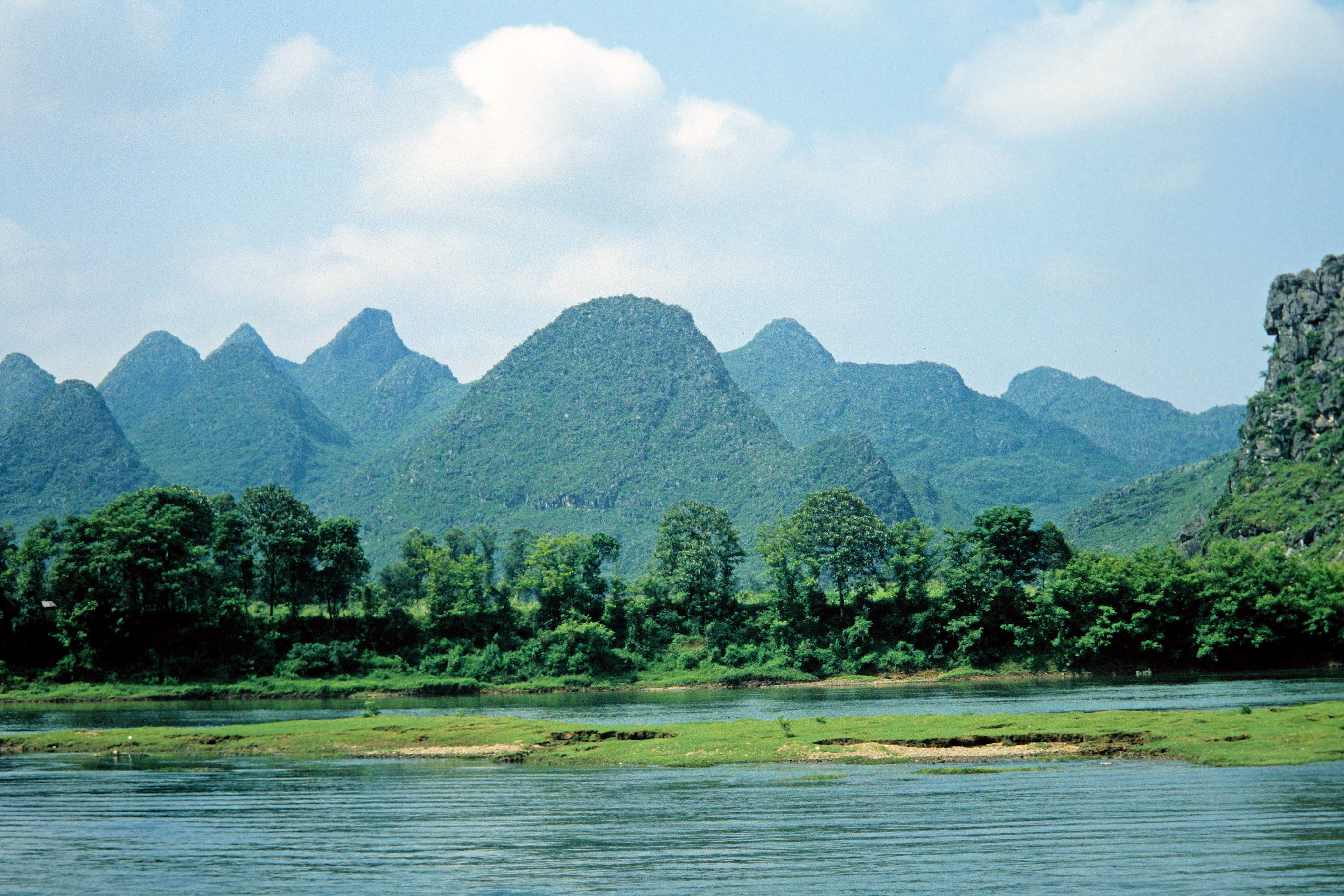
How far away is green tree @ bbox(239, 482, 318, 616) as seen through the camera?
86125 mm

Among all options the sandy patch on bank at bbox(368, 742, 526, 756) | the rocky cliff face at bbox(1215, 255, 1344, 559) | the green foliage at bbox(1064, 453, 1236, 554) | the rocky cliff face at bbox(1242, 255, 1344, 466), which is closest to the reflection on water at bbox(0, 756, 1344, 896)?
the sandy patch on bank at bbox(368, 742, 526, 756)

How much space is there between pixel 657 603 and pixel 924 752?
55331 mm

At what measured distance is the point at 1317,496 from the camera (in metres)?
113

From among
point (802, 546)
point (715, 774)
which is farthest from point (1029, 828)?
point (802, 546)

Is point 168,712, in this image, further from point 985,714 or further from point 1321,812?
point 1321,812

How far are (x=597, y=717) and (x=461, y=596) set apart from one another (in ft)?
118

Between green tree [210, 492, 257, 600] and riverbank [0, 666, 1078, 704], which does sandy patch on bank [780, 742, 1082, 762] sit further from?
green tree [210, 492, 257, 600]

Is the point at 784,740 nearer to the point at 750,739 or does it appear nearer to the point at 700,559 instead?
the point at 750,739

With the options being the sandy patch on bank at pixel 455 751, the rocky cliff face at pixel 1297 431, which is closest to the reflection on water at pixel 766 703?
the sandy patch on bank at pixel 455 751

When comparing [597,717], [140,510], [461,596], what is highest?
[140,510]

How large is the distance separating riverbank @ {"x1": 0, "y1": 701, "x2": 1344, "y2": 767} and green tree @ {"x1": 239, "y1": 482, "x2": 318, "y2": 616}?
124 ft

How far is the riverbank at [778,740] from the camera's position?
33406 millimetres

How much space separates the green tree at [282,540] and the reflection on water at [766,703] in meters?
Result: 15.1

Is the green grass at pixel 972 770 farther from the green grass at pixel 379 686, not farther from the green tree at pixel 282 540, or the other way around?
the green tree at pixel 282 540
